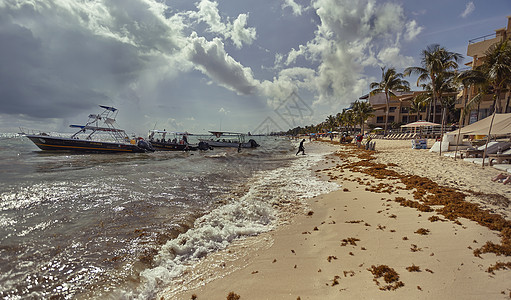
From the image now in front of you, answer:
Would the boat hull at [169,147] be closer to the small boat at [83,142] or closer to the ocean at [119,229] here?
the small boat at [83,142]

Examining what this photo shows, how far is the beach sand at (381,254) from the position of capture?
3.04 metres

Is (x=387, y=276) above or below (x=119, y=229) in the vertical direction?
above

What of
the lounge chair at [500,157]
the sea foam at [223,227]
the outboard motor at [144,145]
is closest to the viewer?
the sea foam at [223,227]

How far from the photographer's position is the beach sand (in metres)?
3.04

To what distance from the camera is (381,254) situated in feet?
12.8

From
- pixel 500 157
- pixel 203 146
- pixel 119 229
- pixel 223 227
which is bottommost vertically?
pixel 119 229

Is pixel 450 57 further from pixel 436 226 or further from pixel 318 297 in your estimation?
pixel 318 297

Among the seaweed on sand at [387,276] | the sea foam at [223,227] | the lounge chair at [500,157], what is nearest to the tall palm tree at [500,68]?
the lounge chair at [500,157]

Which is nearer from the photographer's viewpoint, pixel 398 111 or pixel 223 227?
pixel 223 227

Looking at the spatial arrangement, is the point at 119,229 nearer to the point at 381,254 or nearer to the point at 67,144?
the point at 381,254

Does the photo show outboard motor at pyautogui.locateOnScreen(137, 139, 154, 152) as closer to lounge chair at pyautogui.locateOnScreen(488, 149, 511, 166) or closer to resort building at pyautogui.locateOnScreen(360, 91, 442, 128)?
lounge chair at pyautogui.locateOnScreen(488, 149, 511, 166)

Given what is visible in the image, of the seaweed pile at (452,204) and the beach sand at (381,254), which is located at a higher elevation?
the seaweed pile at (452,204)

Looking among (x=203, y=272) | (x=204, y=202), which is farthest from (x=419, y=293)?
(x=204, y=202)

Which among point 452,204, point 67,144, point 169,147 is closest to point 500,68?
point 452,204
